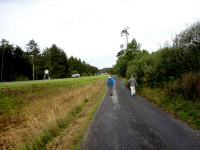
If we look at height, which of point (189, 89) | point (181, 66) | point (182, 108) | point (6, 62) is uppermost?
point (6, 62)

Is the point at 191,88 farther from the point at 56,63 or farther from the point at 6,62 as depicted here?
the point at 56,63

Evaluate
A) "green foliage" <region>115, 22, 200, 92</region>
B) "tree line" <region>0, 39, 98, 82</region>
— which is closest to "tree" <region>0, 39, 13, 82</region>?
"tree line" <region>0, 39, 98, 82</region>

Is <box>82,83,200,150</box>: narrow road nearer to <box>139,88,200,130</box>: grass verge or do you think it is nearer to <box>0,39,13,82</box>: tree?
<box>139,88,200,130</box>: grass verge

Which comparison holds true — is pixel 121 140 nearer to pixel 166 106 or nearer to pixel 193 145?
pixel 193 145

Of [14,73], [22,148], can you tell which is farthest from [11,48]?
[22,148]

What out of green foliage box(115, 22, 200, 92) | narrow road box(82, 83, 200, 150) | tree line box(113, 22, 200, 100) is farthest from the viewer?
green foliage box(115, 22, 200, 92)

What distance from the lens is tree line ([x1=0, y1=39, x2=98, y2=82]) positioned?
68562 mm

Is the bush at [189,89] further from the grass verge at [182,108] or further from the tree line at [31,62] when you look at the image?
the tree line at [31,62]

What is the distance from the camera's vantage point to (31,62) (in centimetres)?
9375

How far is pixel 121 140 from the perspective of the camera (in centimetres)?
862

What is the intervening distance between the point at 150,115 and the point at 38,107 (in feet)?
35.3

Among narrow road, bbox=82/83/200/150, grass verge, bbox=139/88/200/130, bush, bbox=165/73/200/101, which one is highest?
bush, bbox=165/73/200/101

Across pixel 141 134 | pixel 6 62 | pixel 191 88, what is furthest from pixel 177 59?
pixel 6 62

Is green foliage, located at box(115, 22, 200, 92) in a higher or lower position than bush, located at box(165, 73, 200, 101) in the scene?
higher
